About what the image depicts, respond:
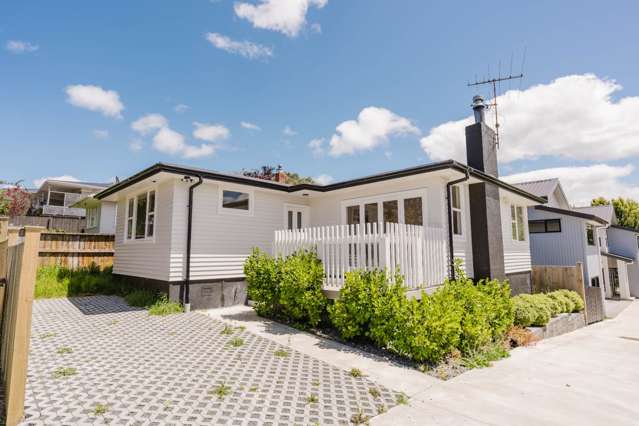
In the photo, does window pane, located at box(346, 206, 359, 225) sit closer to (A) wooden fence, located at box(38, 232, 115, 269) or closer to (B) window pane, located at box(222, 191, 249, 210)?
(B) window pane, located at box(222, 191, 249, 210)

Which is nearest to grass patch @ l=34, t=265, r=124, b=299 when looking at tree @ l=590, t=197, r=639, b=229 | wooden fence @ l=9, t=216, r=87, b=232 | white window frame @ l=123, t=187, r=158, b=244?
white window frame @ l=123, t=187, r=158, b=244

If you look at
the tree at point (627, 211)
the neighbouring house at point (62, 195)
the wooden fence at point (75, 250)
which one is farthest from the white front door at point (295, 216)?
the tree at point (627, 211)

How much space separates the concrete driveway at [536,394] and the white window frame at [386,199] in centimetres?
397

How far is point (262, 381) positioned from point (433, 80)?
11568 mm

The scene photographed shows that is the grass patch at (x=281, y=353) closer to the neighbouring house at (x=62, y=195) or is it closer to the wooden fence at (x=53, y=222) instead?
the wooden fence at (x=53, y=222)

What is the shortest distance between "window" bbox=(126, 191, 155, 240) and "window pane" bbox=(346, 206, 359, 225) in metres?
5.91

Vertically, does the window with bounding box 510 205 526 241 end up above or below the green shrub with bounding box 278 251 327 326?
above

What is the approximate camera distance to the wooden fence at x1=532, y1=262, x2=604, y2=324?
11672mm

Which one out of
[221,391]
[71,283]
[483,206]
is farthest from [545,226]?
[71,283]

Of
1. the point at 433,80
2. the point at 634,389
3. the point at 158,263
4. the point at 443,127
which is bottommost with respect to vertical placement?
the point at 634,389

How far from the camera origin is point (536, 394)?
161 inches

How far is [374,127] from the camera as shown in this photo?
20125 mm

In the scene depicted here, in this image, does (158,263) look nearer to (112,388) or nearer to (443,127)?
(112,388)

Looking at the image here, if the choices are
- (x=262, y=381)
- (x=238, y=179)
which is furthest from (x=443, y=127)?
(x=262, y=381)
